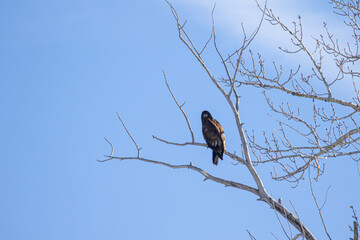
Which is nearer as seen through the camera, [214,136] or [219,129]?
[214,136]

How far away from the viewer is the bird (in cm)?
748

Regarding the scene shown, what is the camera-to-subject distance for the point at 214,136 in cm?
779

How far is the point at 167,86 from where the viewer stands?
4633mm

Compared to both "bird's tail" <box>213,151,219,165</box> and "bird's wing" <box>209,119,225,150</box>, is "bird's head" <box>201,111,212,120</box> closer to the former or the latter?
"bird's wing" <box>209,119,225,150</box>

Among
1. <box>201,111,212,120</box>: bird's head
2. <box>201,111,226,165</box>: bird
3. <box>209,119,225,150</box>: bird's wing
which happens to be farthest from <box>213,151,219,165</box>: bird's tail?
<box>201,111,212,120</box>: bird's head

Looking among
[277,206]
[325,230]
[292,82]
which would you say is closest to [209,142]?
[292,82]

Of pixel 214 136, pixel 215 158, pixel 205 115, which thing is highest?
pixel 205 115

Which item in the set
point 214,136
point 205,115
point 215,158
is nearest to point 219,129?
point 214,136

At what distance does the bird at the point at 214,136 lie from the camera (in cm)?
748

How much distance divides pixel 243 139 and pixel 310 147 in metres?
1.66

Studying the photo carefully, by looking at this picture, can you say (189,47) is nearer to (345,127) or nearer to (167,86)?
(167,86)

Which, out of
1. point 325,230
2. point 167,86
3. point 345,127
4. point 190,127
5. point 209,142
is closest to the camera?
point 325,230

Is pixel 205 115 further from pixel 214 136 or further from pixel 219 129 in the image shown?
pixel 214 136

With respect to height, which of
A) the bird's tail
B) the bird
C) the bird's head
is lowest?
the bird's tail
